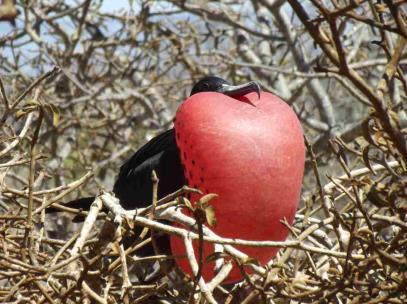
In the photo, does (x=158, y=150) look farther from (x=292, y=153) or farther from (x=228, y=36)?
(x=228, y=36)

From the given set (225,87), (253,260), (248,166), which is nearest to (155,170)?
(225,87)

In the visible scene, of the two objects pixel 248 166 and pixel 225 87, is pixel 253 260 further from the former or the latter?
pixel 225 87

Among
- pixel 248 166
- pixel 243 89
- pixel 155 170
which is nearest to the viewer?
pixel 248 166

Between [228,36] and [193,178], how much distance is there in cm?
205

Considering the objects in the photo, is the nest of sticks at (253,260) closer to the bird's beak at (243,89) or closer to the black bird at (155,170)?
the bird's beak at (243,89)

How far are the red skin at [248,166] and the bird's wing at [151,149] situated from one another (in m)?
0.35

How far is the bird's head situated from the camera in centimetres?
138

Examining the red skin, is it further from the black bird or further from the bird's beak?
the black bird

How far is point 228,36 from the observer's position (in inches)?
129

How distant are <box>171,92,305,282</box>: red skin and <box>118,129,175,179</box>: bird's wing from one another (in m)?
0.35

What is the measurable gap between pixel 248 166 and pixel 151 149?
1.64 feet

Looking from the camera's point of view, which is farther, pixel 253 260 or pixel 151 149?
pixel 151 149

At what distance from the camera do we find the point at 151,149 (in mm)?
1674

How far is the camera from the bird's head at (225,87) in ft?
4.53
